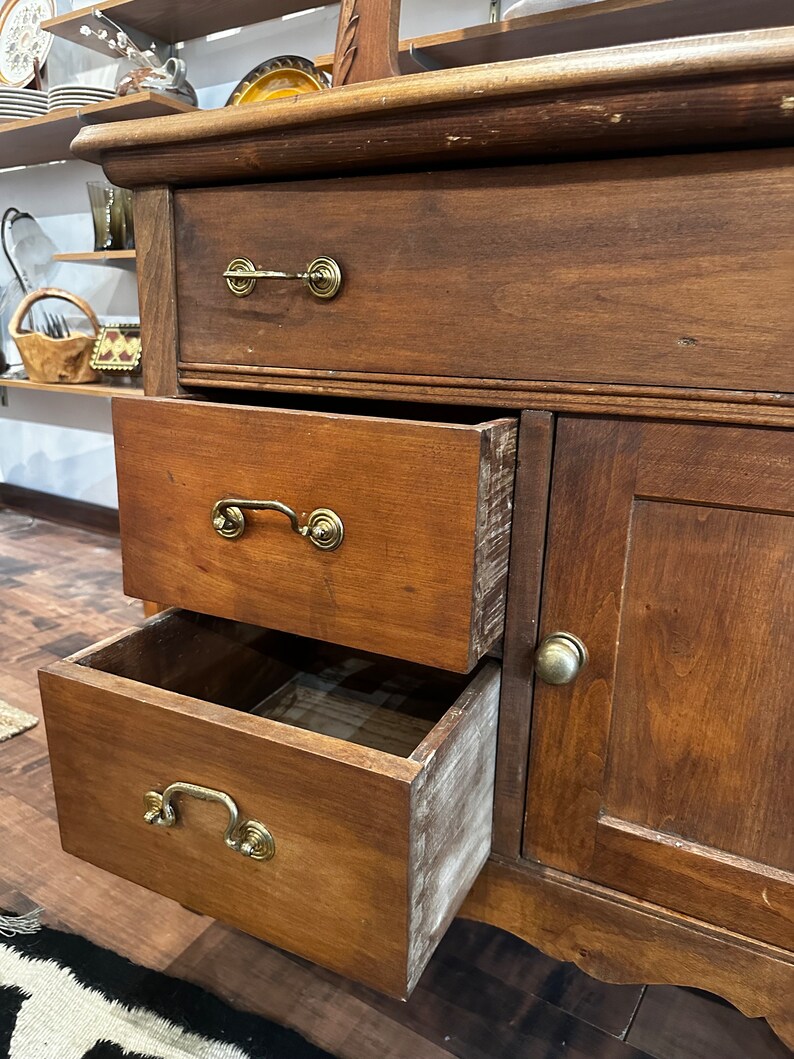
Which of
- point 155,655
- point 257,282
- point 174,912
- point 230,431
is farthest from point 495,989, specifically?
point 257,282

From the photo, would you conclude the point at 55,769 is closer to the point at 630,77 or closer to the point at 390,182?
the point at 390,182

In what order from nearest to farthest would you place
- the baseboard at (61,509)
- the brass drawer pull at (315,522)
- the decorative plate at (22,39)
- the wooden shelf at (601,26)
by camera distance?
the brass drawer pull at (315,522)
the wooden shelf at (601,26)
the decorative plate at (22,39)
the baseboard at (61,509)

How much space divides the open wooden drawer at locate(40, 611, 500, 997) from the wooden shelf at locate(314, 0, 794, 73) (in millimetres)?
890

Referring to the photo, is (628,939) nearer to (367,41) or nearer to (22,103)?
(367,41)

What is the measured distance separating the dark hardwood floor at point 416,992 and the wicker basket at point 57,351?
46.7 inches

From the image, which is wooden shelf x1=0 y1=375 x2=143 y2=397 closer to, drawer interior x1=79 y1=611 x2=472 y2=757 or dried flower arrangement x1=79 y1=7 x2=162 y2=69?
dried flower arrangement x1=79 y1=7 x2=162 y2=69

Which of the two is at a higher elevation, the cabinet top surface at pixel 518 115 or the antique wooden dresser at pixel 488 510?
the cabinet top surface at pixel 518 115

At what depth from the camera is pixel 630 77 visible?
16.3 inches

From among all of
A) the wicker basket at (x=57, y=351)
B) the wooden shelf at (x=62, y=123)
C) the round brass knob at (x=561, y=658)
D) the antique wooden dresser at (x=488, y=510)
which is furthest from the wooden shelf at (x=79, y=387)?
the round brass knob at (x=561, y=658)

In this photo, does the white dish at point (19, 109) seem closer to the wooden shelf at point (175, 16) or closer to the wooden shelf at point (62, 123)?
the wooden shelf at point (62, 123)

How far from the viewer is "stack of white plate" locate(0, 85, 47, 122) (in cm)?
167

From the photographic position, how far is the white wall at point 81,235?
155cm

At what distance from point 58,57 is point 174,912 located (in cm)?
199

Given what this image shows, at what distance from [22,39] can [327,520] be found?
200 cm
